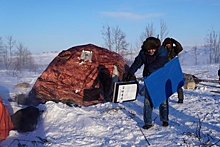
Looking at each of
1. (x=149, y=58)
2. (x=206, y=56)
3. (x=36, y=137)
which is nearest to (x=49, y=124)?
(x=36, y=137)

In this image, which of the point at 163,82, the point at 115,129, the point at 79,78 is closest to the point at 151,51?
the point at 163,82

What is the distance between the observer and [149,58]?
511cm

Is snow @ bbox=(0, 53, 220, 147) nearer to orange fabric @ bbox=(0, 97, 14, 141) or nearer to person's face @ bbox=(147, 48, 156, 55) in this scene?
orange fabric @ bbox=(0, 97, 14, 141)

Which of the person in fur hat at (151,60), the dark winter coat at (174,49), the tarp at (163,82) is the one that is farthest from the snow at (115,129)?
the dark winter coat at (174,49)

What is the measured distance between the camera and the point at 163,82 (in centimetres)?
514

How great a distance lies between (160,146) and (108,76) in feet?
15.2

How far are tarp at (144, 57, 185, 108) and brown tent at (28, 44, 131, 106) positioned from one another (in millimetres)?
3164

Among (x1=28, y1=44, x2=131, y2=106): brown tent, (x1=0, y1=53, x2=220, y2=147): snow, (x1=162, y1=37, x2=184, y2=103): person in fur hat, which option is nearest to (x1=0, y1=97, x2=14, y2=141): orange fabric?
(x1=0, y1=53, x2=220, y2=147): snow

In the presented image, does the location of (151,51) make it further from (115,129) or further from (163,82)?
(115,129)

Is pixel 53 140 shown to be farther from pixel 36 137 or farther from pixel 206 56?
A: pixel 206 56

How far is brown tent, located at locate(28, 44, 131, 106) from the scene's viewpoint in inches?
320

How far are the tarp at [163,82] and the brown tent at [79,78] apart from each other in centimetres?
316

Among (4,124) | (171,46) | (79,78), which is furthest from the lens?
(79,78)

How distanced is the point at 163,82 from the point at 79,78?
12.0ft
